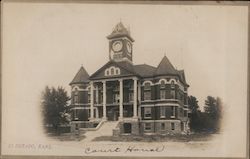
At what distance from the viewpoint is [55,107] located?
3.51 ft

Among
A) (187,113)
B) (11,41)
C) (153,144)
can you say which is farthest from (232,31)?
(11,41)

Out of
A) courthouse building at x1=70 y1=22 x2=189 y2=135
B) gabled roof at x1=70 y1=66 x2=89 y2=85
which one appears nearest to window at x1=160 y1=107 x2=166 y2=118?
courthouse building at x1=70 y1=22 x2=189 y2=135

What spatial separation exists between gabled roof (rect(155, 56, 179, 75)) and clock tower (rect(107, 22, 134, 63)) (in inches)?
3.1

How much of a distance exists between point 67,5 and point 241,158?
609 millimetres

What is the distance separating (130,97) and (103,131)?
115mm

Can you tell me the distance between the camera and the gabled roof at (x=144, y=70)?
106cm

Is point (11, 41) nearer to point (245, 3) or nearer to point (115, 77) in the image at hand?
point (115, 77)

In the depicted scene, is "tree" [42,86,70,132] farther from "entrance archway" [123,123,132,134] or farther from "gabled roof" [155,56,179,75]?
"gabled roof" [155,56,179,75]

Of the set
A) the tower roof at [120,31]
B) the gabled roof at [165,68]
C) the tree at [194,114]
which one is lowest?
the tree at [194,114]

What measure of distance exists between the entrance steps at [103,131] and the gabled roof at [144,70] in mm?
147

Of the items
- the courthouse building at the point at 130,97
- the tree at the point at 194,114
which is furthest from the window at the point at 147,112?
the tree at the point at 194,114

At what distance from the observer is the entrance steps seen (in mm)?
1055

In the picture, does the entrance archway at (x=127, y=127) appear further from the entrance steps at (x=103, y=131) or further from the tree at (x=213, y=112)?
A: the tree at (x=213, y=112)

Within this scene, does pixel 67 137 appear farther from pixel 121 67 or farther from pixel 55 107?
pixel 121 67
